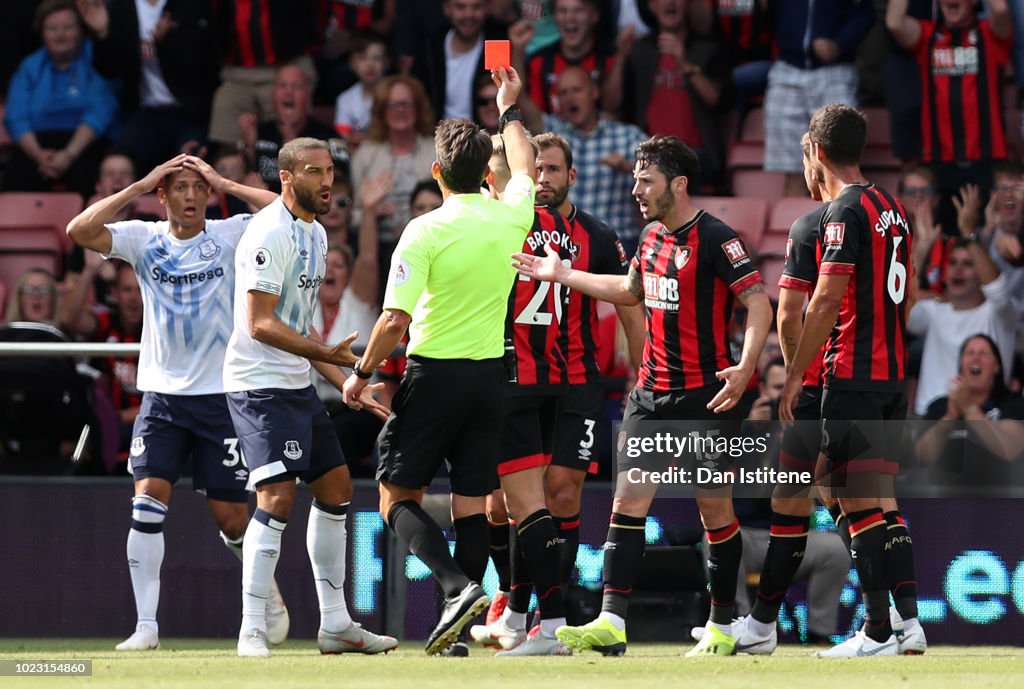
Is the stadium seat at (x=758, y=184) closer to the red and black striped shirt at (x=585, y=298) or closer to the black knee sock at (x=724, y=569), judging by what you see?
the red and black striped shirt at (x=585, y=298)

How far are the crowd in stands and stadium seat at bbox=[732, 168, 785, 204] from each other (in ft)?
0.05

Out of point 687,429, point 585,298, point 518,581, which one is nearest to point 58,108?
point 585,298

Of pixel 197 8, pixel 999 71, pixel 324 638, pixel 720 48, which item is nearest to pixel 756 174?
pixel 720 48

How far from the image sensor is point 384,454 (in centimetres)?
744

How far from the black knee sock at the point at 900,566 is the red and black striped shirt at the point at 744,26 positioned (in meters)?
6.71

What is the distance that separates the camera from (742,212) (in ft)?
42.3

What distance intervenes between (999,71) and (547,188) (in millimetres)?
5585

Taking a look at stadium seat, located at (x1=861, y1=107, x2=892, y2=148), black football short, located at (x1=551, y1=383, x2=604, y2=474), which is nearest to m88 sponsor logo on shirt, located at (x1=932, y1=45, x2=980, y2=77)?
stadium seat, located at (x1=861, y1=107, x2=892, y2=148)

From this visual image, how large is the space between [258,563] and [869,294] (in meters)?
2.98

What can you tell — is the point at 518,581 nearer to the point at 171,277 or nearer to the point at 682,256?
the point at 682,256

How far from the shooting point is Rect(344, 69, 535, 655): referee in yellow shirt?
7.23m

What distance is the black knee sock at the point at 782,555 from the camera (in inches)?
311

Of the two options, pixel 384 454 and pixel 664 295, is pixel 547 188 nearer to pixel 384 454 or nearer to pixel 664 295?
pixel 664 295

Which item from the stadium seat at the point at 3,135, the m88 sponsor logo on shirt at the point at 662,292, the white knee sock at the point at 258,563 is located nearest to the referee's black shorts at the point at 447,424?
the white knee sock at the point at 258,563
